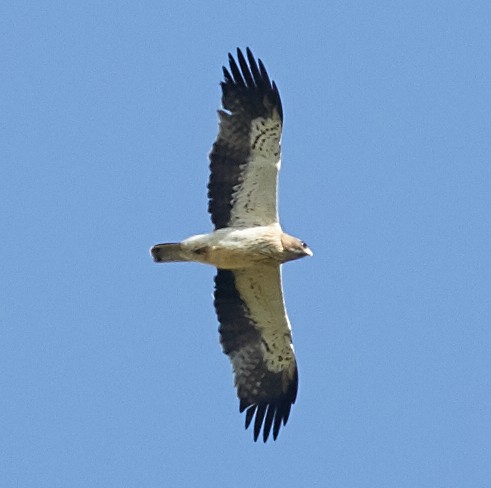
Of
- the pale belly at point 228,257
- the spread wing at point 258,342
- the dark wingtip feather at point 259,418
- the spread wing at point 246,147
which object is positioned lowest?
the dark wingtip feather at point 259,418

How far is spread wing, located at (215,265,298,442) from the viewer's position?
18734 mm

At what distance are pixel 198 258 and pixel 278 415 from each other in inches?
87.4

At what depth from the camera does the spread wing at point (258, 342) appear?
61.5ft

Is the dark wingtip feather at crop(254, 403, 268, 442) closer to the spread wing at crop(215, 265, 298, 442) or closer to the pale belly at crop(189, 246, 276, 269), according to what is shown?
the spread wing at crop(215, 265, 298, 442)

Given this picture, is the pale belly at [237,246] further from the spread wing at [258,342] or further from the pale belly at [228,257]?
the spread wing at [258,342]

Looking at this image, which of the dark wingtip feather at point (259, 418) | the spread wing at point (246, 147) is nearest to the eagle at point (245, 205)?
the spread wing at point (246, 147)

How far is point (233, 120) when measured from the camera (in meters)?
18.2

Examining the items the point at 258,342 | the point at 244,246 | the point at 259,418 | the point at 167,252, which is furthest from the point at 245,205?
the point at 259,418

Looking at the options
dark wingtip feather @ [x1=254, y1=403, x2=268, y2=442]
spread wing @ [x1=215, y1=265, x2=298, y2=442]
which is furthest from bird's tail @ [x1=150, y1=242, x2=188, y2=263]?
dark wingtip feather @ [x1=254, y1=403, x2=268, y2=442]

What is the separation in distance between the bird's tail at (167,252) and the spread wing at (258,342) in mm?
586

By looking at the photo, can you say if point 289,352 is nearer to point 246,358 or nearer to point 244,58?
point 246,358

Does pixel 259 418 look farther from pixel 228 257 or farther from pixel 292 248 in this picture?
pixel 292 248

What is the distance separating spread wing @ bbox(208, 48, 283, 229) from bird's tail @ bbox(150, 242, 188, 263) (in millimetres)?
607

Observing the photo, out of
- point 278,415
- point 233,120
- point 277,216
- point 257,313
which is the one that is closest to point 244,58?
point 233,120
